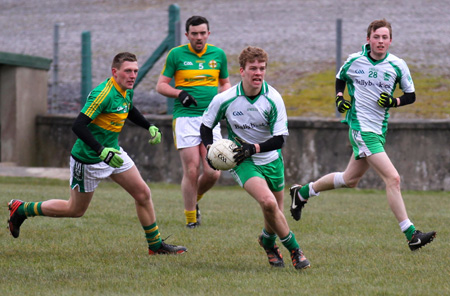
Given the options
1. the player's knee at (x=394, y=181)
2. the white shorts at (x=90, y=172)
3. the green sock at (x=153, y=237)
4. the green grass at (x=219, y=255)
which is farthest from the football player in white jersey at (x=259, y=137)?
the player's knee at (x=394, y=181)

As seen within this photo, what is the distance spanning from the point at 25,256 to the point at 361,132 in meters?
3.51

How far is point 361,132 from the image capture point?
795 centimetres

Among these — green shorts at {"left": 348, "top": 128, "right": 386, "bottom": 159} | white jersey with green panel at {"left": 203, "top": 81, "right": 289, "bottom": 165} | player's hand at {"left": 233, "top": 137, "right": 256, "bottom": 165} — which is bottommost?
green shorts at {"left": 348, "top": 128, "right": 386, "bottom": 159}

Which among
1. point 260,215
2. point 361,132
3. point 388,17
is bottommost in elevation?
point 260,215

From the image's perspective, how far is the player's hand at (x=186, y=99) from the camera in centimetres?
880

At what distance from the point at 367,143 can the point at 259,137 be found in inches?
64.8

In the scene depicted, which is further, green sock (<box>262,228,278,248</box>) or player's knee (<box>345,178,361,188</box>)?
player's knee (<box>345,178,361,188</box>)

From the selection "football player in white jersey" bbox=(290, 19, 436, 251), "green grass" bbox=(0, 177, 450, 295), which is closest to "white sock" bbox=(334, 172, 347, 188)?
"football player in white jersey" bbox=(290, 19, 436, 251)

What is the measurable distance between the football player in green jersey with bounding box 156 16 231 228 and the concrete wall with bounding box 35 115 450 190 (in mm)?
4936

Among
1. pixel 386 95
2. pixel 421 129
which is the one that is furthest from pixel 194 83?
pixel 421 129

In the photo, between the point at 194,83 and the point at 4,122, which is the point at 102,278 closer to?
the point at 194,83

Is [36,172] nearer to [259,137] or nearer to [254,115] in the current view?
[259,137]

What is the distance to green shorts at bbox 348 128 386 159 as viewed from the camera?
25.8ft

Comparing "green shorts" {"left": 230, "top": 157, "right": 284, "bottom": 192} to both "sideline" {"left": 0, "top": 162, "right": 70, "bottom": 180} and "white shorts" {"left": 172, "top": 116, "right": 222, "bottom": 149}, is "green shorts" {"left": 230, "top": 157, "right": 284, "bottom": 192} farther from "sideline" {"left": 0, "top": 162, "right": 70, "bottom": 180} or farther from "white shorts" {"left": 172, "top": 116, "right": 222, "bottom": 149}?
"sideline" {"left": 0, "top": 162, "right": 70, "bottom": 180}
